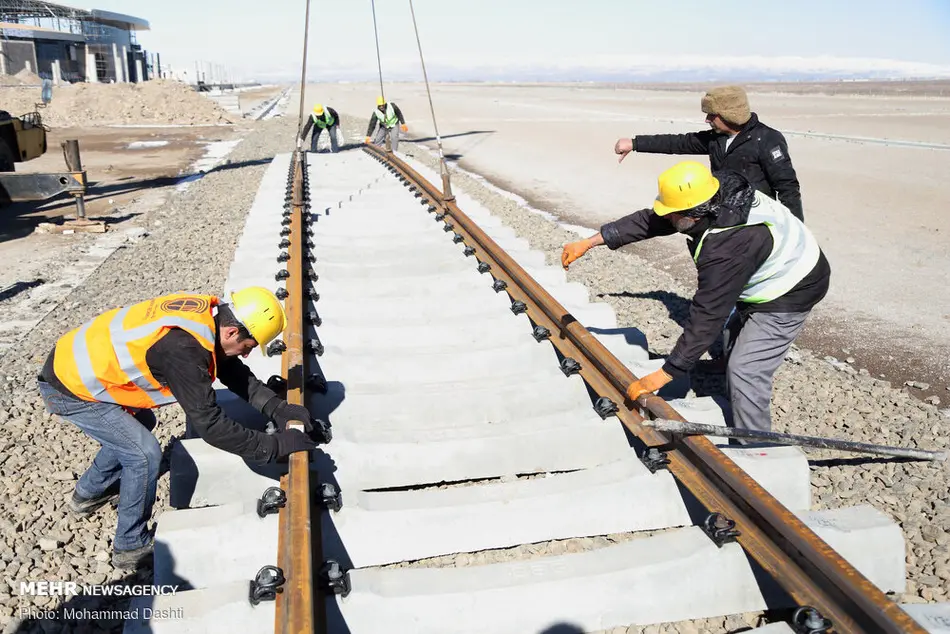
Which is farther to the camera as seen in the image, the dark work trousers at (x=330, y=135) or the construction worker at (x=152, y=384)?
the dark work trousers at (x=330, y=135)

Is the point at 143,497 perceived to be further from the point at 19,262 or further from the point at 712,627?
the point at 19,262

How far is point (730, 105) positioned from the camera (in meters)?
5.31

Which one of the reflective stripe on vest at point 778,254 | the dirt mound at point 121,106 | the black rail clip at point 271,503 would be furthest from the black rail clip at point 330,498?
the dirt mound at point 121,106

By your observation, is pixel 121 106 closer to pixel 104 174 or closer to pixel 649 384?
pixel 104 174

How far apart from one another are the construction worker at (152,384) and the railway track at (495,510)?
225 mm

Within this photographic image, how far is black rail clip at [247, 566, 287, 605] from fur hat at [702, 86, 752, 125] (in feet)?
14.0

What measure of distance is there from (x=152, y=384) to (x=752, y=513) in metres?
2.75

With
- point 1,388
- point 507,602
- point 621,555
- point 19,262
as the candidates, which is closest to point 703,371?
point 621,555

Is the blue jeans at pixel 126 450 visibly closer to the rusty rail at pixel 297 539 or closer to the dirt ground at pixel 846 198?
the rusty rail at pixel 297 539

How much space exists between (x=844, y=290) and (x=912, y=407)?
132 inches

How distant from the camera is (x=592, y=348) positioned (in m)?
4.48

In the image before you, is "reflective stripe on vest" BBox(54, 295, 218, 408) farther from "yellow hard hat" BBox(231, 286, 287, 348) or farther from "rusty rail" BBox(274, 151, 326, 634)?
"rusty rail" BBox(274, 151, 326, 634)

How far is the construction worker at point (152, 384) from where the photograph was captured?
3.33 meters

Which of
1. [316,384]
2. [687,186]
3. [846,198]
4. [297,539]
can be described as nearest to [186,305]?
[316,384]
